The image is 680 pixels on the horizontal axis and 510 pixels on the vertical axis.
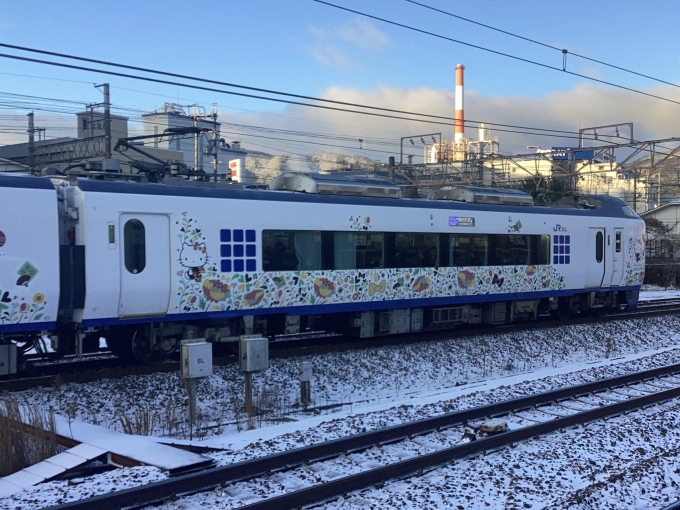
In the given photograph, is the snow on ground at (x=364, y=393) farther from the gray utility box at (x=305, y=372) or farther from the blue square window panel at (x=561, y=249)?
the blue square window panel at (x=561, y=249)

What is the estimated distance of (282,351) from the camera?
521 inches

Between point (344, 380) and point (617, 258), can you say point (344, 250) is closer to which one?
point (344, 380)

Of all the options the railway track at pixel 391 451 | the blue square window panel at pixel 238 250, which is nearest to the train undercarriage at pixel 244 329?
the blue square window panel at pixel 238 250

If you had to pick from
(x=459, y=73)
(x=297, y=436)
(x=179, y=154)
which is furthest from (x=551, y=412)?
(x=459, y=73)

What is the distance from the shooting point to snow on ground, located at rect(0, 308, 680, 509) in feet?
23.6

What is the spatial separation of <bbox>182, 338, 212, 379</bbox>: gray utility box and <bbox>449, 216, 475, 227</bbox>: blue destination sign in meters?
8.13

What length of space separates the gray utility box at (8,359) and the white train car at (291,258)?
570 mm

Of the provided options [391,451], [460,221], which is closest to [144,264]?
[391,451]

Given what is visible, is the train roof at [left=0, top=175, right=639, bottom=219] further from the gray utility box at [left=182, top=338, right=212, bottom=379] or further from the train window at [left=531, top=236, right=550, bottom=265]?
the gray utility box at [left=182, top=338, right=212, bottom=379]

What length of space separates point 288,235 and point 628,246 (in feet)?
40.5

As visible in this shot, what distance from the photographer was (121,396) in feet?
33.6

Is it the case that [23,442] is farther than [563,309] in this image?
No

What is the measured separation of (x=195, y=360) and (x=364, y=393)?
3.65 m

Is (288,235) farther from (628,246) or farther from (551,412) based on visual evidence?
(628,246)
